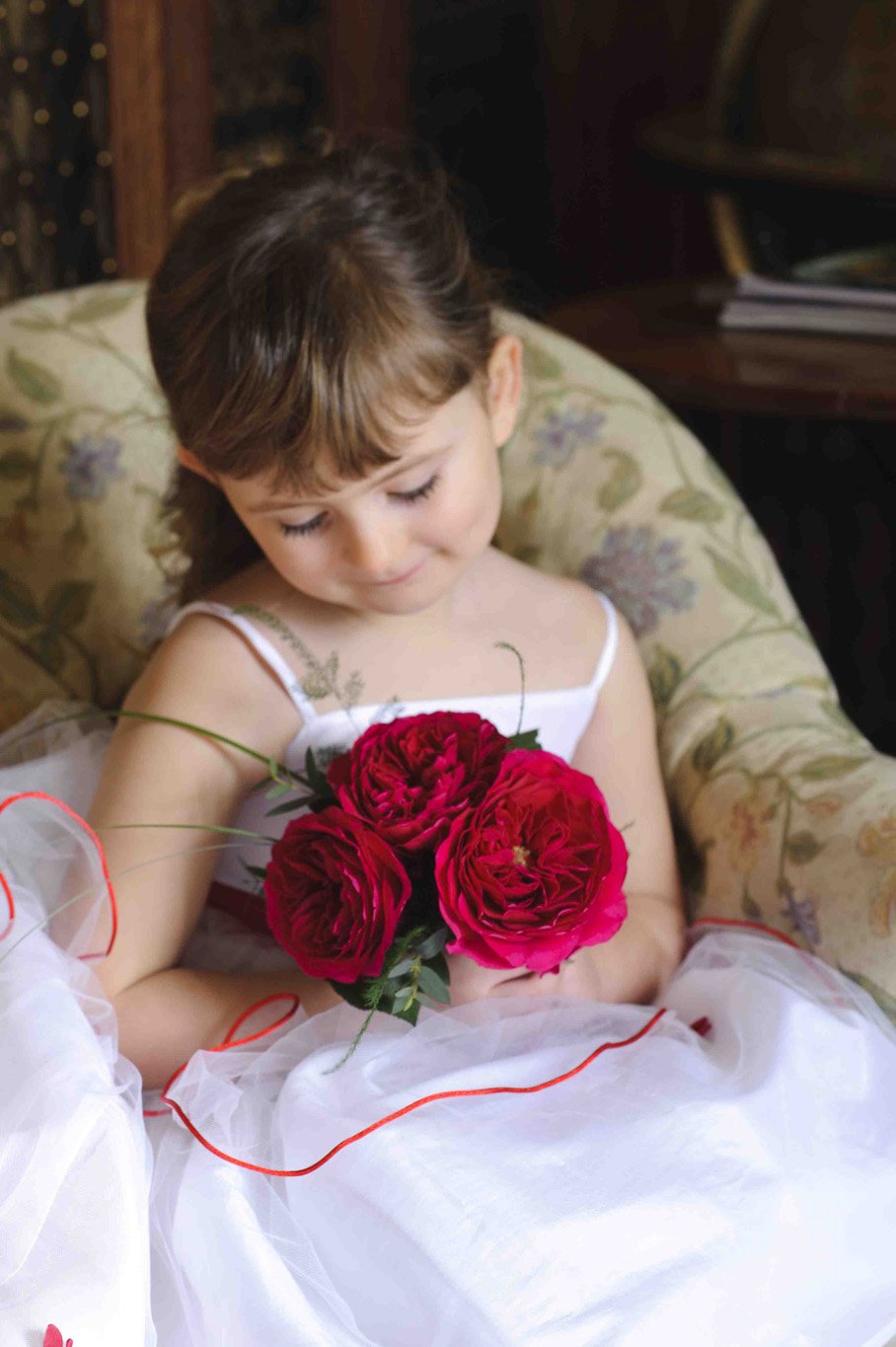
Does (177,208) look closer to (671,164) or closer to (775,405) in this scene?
(775,405)

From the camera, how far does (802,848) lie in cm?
117

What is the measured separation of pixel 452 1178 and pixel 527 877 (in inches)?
7.0

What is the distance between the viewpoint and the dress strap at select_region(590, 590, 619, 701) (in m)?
1.26

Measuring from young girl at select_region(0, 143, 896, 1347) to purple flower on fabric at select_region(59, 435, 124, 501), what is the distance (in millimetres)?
228

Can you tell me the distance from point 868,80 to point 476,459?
6.01 ft

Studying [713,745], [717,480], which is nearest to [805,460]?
[717,480]

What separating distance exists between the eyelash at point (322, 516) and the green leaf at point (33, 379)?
501 millimetres

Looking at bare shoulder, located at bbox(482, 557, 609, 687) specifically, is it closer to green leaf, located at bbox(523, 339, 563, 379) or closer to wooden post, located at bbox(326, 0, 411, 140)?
green leaf, located at bbox(523, 339, 563, 379)

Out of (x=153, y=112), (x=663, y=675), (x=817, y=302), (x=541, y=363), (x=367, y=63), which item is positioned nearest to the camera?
(x=663, y=675)

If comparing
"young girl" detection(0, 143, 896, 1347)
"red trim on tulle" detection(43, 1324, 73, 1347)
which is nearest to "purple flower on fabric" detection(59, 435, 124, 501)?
"young girl" detection(0, 143, 896, 1347)

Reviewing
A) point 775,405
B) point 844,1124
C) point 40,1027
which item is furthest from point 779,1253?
point 775,405

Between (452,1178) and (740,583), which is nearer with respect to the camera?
(452,1178)

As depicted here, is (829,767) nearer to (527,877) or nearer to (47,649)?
(527,877)

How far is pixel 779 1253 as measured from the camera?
33.9 inches
